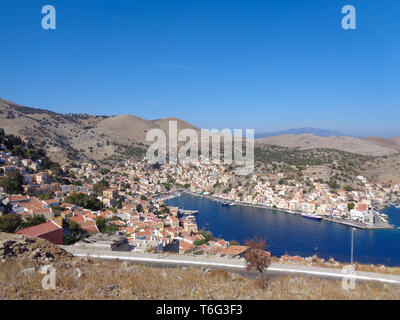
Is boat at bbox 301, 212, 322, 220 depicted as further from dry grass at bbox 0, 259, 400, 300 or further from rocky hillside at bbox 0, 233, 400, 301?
dry grass at bbox 0, 259, 400, 300

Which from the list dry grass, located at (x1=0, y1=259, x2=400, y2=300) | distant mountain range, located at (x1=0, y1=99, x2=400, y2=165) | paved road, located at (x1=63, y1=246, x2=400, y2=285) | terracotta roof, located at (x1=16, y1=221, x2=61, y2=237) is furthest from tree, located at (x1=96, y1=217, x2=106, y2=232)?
distant mountain range, located at (x1=0, y1=99, x2=400, y2=165)

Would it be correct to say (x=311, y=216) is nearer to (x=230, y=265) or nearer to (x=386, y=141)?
(x=230, y=265)

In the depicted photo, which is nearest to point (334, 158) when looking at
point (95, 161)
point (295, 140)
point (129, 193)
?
point (129, 193)

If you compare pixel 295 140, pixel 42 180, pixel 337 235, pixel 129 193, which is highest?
pixel 295 140
